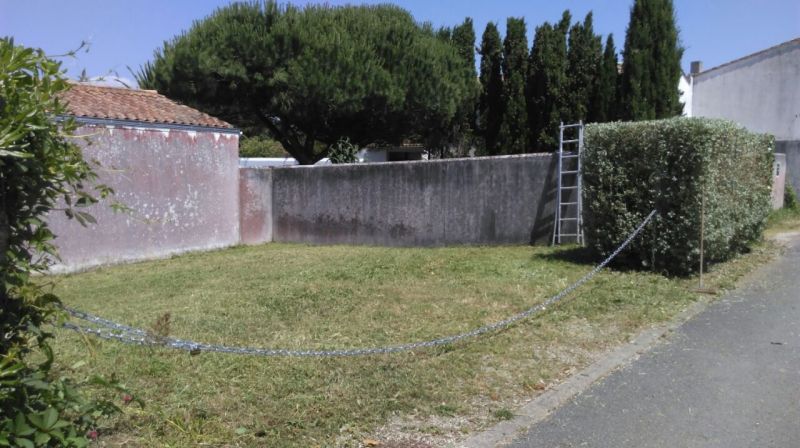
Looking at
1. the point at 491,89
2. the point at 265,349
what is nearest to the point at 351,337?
the point at 265,349

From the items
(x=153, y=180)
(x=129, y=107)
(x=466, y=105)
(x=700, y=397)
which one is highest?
(x=466, y=105)

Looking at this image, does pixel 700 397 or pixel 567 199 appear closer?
pixel 700 397

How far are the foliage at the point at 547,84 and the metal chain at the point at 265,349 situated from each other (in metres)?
11.8

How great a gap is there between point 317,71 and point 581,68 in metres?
8.41

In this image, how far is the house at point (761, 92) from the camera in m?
22.6

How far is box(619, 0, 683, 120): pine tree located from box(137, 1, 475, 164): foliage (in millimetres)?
5756

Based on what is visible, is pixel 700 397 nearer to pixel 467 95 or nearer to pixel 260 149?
pixel 467 95

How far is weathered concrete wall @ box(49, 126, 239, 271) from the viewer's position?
472 inches

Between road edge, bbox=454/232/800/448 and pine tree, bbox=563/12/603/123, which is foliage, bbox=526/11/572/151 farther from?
road edge, bbox=454/232/800/448

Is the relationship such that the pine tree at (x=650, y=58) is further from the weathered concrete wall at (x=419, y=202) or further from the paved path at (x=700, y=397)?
the paved path at (x=700, y=397)

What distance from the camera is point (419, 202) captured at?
1388cm

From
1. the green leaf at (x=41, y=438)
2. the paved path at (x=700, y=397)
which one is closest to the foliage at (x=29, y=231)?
the green leaf at (x=41, y=438)

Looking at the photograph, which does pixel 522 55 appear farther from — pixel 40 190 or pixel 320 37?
pixel 40 190

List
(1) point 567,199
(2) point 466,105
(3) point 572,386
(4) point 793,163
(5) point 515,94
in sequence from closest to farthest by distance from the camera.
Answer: (3) point 572,386 < (1) point 567,199 < (4) point 793,163 < (5) point 515,94 < (2) point 466,105
